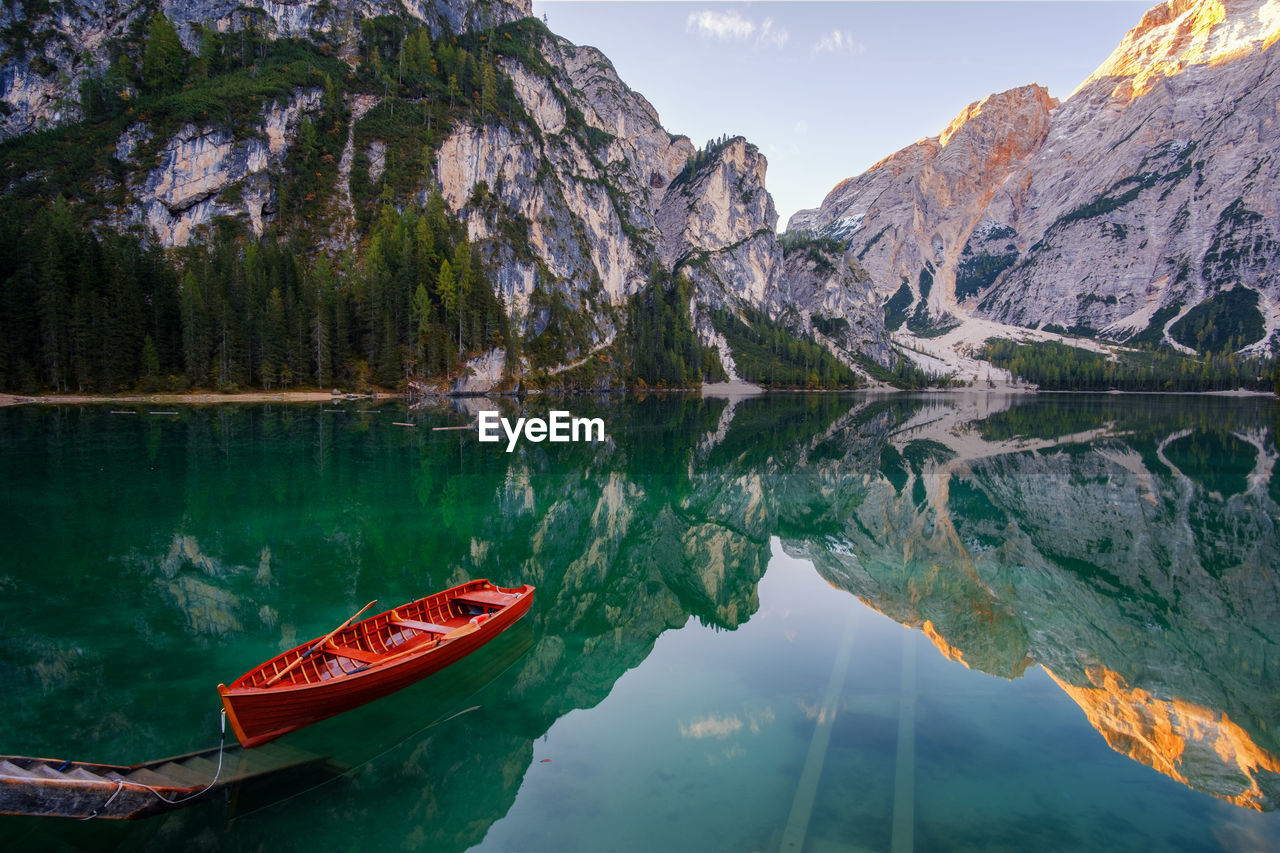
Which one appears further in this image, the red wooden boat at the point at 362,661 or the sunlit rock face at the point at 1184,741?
the sunlit rock face at the point at 1184,741

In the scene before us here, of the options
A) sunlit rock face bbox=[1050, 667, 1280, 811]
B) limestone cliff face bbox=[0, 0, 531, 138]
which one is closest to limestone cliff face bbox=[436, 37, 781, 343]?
limestone cliff face bbox=[0, 0, 531, 138]

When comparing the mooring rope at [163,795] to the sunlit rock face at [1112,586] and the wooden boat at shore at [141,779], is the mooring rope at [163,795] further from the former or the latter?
the sunlit rock face at [1112,586]

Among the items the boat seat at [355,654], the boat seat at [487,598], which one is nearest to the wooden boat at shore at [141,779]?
the boat seat at [355,654]

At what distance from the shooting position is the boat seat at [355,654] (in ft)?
39.7

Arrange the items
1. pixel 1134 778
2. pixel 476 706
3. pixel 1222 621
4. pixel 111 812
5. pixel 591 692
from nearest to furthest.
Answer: pixel 111 812, pixel 1134 778, pixel 476 706, pixel 591 692, pixel 1222 621

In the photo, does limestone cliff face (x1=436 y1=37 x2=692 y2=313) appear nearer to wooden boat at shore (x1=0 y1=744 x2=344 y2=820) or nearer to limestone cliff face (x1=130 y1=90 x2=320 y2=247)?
limestone cliff face (x1=130 y1=90 x2=320 y2=247)

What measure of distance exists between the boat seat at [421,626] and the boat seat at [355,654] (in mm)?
1305

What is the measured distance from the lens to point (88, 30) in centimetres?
12912

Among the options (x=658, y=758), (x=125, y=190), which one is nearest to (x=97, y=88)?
(x=125, y=190)

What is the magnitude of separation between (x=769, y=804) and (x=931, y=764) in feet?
10.4

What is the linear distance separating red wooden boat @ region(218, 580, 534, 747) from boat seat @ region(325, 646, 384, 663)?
0.7 inches

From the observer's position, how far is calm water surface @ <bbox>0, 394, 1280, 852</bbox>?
9.58m

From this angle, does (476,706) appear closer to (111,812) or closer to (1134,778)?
(111,812)

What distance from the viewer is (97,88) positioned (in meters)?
119
